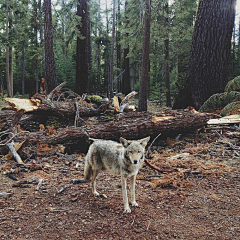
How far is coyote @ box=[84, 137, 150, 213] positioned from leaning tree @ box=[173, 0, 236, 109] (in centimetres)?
760


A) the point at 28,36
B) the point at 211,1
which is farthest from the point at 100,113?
the point at 28,36

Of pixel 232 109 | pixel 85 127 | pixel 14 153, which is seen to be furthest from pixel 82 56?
pixel 14 153

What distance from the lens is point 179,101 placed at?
10609 mm

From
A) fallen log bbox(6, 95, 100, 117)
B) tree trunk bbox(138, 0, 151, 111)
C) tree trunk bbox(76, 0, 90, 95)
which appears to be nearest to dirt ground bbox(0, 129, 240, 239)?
fallen log bbox(6, 95, 100, 117)

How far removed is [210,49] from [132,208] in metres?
8.77

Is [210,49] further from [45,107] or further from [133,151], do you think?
[133,151]

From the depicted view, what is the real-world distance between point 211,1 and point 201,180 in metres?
8.57

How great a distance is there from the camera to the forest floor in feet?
9.31

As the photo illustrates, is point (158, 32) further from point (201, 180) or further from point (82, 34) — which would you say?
point (201, 180)

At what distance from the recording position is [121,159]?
3.26 m

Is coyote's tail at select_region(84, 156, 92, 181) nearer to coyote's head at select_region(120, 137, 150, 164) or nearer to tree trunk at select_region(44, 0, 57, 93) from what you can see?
coyote's head at select_region(120, 137, 150, 164)

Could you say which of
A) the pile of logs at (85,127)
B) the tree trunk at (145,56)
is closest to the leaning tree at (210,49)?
the tree trunk at (145,56)

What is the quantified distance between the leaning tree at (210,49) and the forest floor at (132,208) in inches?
201

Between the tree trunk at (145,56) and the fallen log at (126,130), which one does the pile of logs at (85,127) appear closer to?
the fallen log at (126,130)
